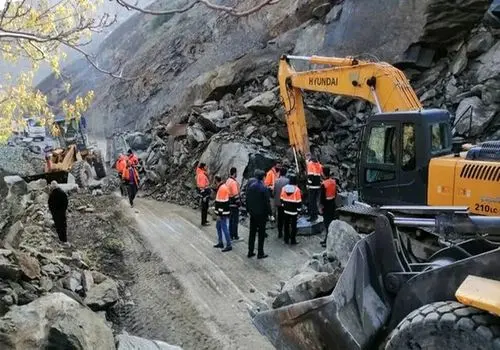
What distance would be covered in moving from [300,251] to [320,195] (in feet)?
5.04

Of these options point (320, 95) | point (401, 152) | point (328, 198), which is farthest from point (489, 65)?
point (401, 152)

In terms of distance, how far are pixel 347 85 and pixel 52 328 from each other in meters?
8.18

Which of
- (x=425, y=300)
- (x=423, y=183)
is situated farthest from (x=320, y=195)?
(x=425, y=300)

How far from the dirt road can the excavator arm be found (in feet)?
10.7

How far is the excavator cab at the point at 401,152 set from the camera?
819cm

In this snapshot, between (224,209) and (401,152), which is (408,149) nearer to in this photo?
(401,152)

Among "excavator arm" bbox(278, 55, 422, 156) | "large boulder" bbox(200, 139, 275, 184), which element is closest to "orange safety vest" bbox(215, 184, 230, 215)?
"excavator arm" bbox(278, 55, 422, 156)

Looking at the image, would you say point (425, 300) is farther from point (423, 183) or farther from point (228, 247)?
point (228, 247)

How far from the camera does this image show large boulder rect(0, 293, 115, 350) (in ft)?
15.3

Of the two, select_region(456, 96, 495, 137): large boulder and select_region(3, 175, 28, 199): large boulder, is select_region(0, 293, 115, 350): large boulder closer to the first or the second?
select_region(3, 175, 28, 199): large boulder

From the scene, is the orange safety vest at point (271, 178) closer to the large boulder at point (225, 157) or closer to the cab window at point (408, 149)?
the large boulder at point (225, 157)

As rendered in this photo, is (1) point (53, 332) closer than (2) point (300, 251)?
Yes

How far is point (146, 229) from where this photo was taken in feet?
41.4

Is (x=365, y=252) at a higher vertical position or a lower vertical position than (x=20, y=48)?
lower
